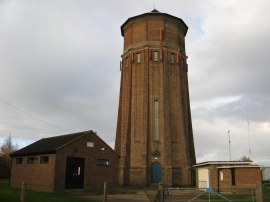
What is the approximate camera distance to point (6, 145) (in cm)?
10119

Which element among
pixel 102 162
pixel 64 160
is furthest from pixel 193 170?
pixel 64 160

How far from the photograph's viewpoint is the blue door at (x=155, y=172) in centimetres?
4462

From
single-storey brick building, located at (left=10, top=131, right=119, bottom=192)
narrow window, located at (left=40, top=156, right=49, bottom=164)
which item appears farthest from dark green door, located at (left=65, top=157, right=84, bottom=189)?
narrow window, located at (left=40, top=156, right=49, bottom=164)

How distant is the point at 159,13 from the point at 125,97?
12.9 metres

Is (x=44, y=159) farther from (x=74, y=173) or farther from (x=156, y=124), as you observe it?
(x=156, y=124)

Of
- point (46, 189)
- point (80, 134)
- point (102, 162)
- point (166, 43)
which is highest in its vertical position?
point (166, 43)

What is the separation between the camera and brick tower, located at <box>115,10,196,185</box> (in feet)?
147

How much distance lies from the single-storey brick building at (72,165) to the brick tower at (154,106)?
10.5 m

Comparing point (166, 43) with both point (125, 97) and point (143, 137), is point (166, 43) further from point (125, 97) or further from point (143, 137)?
point (143, 137)

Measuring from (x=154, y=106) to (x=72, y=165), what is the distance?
17.6 meters

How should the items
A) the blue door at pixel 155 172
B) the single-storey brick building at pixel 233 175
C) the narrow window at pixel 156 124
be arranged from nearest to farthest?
the single-storey brick building at pixel 233 175, the blue door at pixel 155 172, the narrow window at pixel 156 124

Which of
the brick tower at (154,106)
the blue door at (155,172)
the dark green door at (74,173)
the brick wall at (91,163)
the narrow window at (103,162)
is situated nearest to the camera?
the brick wall at (91,163)

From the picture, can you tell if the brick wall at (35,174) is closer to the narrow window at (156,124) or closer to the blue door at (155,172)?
the blue door at (155,172)

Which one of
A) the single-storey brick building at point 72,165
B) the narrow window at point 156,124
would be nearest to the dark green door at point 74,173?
the single-storey brick building at point 72,165
